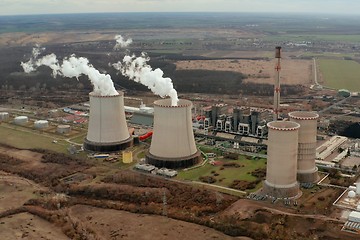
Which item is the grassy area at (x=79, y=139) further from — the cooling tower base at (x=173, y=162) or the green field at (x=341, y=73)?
the green field at (x=341, y=73)

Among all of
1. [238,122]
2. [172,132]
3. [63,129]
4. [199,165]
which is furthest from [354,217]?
[63,129]

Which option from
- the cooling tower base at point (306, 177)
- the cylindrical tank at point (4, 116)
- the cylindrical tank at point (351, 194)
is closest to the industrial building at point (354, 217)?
the cylindrical tank at point (351, 194)

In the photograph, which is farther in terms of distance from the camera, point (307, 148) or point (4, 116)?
point (4, 116)

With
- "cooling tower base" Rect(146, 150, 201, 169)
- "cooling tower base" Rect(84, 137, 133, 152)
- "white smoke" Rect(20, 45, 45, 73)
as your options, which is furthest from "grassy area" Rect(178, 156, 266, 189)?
"white smoke" Rect(20, 45, 45, 73)

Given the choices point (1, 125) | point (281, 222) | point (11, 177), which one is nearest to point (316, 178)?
point (281, 222)

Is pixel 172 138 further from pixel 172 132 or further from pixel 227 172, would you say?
pixel 227 172
